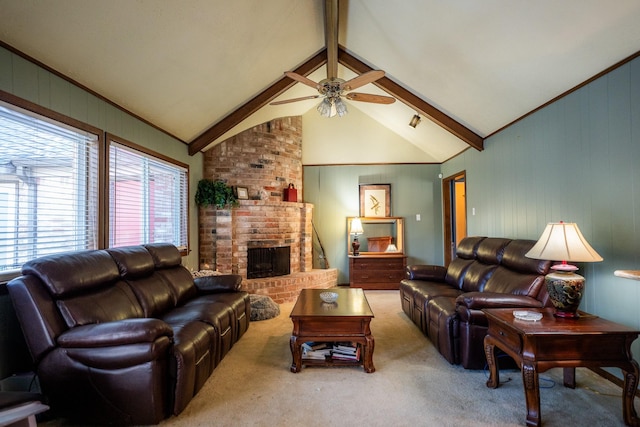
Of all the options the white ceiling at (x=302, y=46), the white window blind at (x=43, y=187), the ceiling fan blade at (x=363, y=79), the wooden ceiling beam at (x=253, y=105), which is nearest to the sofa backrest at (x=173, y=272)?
the white window blind at (x=43, y=187)

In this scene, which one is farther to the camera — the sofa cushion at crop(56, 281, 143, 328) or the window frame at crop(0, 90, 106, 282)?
the window frame at crop(0, 90, 106, 282)

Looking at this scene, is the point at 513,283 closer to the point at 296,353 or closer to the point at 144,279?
the point at 296,353

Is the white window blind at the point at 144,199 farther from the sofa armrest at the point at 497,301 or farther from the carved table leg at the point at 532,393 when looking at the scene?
the carved table leg at the point at 532,393

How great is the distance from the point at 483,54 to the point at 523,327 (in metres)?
2.44

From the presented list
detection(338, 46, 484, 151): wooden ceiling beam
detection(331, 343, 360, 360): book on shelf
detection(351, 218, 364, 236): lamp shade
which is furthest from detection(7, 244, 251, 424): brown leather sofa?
detection(351, 218, 364, 236): lamp shade

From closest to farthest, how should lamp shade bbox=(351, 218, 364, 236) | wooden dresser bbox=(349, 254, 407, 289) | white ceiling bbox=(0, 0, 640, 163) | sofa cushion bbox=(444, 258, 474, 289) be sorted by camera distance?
white ceiling bbox=(0, 0, 640, 163), sofa cushion bbox=(444, 258, 474, 289), wooden dresser bbox=(349, 254, 407, 289), lamp shade bbox=(351, 218, 364, 236)

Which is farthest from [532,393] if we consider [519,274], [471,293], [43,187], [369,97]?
[43,187]

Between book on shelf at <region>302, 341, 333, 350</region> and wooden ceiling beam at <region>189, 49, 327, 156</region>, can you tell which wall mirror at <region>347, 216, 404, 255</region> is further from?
book on shelf at <region>302, 341, 333, 350</region>

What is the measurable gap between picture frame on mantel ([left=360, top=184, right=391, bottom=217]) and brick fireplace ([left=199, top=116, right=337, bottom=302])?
111 cm

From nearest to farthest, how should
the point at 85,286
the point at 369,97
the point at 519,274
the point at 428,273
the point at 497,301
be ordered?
the point at 85,286, the point at 497,301, the point at 519,274, the point at 369,97, the point at 428,273

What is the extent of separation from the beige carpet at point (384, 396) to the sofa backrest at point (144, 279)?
0.74 meters

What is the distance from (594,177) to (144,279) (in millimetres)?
3830

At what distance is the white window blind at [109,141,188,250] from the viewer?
324 centimetres

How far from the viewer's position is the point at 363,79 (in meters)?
2.85
